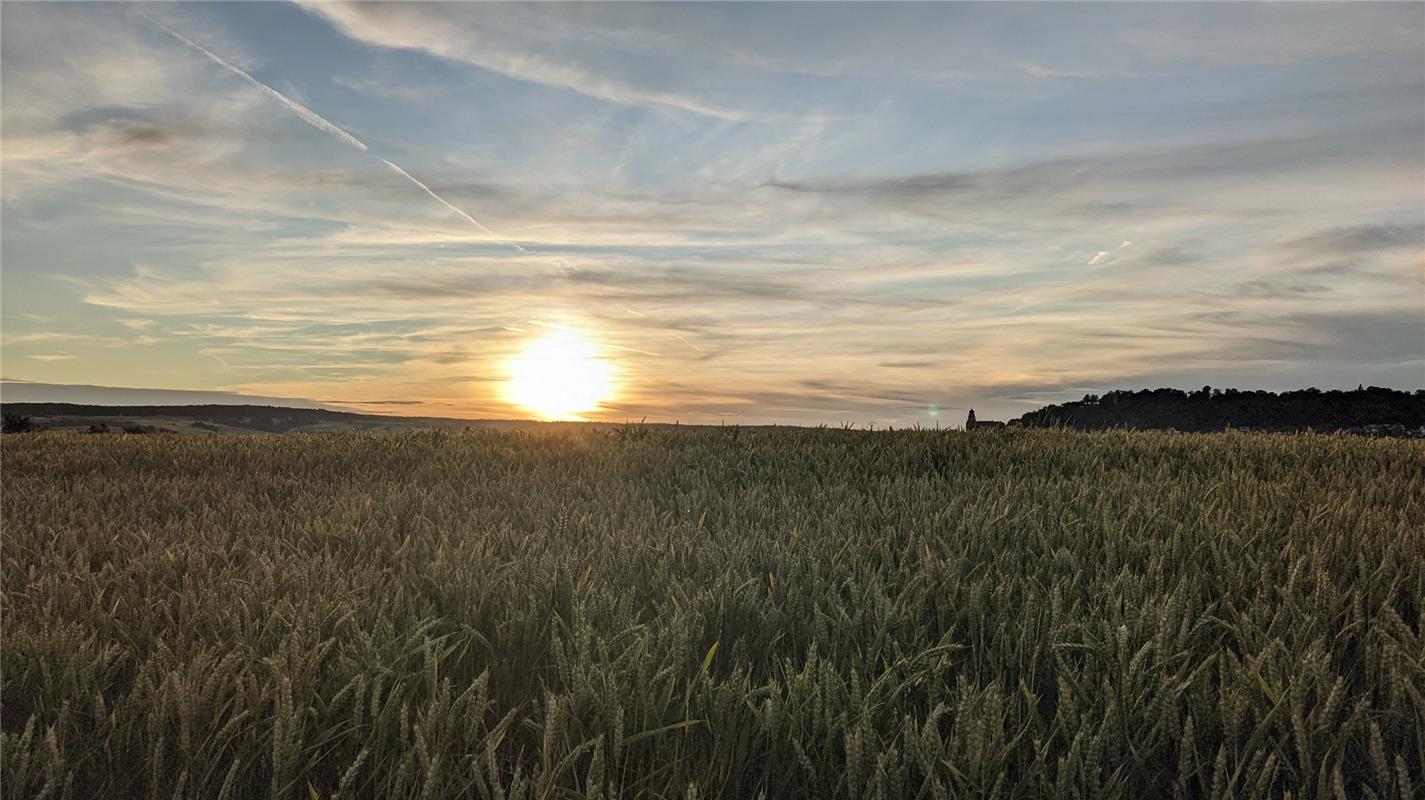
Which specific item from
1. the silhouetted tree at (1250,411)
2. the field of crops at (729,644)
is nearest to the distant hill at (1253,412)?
the silhouetted tree at (1250,411)

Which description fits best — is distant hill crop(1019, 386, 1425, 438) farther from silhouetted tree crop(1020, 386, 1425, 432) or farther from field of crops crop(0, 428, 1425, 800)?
field of crops crop(0, 428, 1425, 800)

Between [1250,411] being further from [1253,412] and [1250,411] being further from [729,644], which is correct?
[729,644]

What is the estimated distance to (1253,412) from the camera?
43.2 ft

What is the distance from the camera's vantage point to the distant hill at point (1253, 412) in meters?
11.9

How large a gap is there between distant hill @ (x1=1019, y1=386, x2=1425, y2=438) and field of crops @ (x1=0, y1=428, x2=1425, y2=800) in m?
8.32

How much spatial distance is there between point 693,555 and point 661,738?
4.88 ft

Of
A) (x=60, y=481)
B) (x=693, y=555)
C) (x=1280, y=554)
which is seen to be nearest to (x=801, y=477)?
(x=693, y=555)

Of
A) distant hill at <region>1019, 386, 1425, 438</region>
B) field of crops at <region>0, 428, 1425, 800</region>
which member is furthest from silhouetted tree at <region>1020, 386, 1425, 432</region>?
field of crops at <region>0, 428, 1425, 800</region>

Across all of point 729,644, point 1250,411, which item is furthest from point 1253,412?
point 729,644

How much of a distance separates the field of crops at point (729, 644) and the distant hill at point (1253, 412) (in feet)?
27.3

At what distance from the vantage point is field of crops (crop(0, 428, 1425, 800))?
1.73 meters

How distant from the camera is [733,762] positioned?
178 centimetres

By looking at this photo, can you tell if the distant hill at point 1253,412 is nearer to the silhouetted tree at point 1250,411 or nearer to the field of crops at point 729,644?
the silhouetted tree at point 1250,411

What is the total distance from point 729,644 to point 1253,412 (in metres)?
13.9
